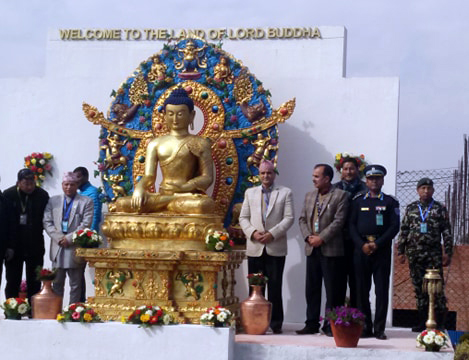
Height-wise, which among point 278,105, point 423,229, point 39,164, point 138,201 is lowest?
point 423,229

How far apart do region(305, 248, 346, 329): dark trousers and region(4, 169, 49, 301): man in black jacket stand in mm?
2951

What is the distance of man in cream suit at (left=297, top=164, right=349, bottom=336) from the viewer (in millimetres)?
8641

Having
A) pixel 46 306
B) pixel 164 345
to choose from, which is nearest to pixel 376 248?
pixel 164 345

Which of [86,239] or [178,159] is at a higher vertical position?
[178,159]

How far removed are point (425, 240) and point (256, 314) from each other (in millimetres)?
1928

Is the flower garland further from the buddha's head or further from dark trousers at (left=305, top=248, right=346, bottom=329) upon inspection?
dark trousers at (left=305, top=248, right=346, bottom=329)

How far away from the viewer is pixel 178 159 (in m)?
9.28

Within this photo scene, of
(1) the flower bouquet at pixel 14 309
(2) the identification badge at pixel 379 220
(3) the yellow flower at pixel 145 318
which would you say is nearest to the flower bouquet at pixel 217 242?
(3) the yellow flower at pixel 145 318

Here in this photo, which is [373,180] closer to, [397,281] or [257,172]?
[257,172]

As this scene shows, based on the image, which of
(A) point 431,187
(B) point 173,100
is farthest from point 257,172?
(A) point 431,187

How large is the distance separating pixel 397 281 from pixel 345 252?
5.23 meters

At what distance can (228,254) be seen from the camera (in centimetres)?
850

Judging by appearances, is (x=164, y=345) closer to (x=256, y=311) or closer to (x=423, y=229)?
(x=256, y=311)

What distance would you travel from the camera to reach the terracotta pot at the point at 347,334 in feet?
25.0
